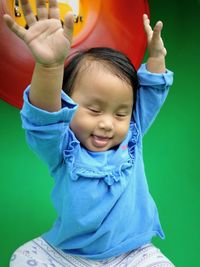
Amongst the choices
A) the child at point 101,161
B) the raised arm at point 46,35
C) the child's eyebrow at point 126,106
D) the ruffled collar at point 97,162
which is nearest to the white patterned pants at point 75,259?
the child at point 101,161

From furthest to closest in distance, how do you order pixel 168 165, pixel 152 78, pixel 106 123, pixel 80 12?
pixel 168 165 < pixel 80 12 < pixel 152 78 < pixel 106 123

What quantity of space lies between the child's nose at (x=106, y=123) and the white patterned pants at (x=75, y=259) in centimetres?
26

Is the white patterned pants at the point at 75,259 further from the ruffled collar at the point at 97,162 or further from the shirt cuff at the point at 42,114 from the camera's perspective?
the shirt cuff at the point at 42,114

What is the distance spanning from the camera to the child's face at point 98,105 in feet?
2.70

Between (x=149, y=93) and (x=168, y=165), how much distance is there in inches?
15.8

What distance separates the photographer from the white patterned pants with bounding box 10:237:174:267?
90cm

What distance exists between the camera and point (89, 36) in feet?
3.65

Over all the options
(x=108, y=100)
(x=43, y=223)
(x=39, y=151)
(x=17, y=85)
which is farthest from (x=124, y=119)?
(x=43, y=223)

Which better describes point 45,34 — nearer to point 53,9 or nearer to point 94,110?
point 53,9

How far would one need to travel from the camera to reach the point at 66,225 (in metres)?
0.88

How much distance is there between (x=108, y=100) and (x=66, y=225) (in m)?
0.24

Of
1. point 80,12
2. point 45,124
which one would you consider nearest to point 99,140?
point 45,124

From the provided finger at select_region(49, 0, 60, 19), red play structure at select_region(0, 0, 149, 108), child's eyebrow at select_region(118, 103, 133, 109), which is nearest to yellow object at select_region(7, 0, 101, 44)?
red play structure at select_region(0, 0, 149, 108)

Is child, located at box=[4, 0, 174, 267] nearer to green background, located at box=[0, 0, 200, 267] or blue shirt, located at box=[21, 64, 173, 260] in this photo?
blue shirt, located at box=[21, 64, 173, 260]
